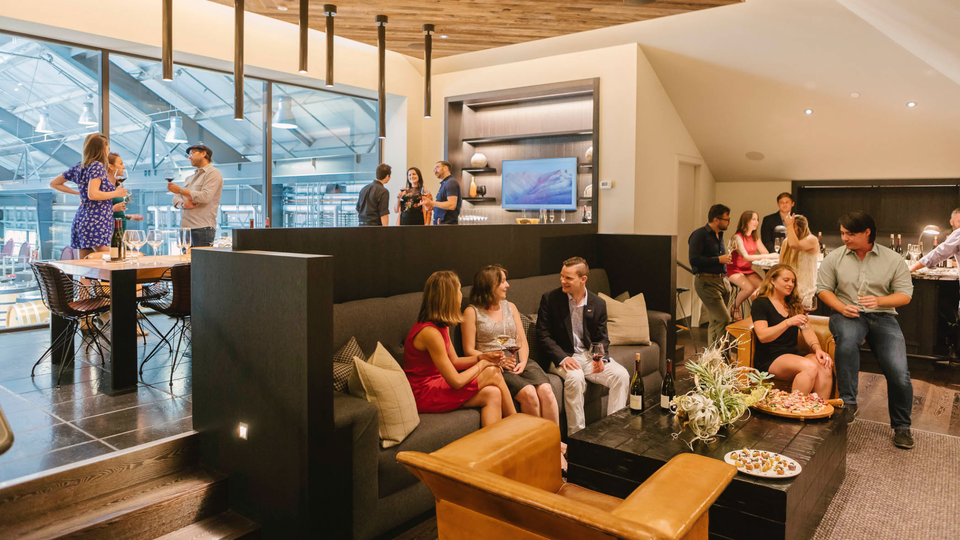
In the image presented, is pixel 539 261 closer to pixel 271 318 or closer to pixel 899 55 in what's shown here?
pixel 271 318

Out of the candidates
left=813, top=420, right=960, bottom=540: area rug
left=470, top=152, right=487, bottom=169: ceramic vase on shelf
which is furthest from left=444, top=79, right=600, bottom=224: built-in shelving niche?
left=813, top=420, right=960, bottom=540: area rug

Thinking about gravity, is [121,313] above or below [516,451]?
above

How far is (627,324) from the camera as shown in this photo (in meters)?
4.84

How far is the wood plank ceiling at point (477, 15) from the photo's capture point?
537cm

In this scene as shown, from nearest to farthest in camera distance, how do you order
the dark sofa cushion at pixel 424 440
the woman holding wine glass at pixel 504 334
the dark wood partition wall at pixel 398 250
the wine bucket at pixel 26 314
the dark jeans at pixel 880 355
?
the dark sofa cushion at pixel 424 440 → the dark wood partition wall at pixel 398 250 → the woman holding wine glass at pixel 504 334 → the dark jeans at pixel 880 355 → the wine bucket at pixel 26 314

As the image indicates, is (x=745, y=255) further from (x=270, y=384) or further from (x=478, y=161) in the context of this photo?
(x=270, y=384)

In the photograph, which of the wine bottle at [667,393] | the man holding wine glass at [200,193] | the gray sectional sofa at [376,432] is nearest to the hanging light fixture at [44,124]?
the man holding wine glass at [200,193]

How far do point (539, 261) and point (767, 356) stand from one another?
2.04 meters

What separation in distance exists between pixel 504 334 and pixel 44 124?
4.93 meters

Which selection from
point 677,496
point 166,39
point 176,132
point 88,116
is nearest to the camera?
point 677,496

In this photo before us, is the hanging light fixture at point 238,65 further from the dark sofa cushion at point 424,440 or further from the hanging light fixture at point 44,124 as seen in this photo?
the hanging light fixture at point 44,124

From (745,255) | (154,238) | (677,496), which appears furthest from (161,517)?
(745,255)

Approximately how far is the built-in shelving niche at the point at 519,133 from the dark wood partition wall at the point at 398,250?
7.49ft

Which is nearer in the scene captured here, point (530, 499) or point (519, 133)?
point (530, 499)
